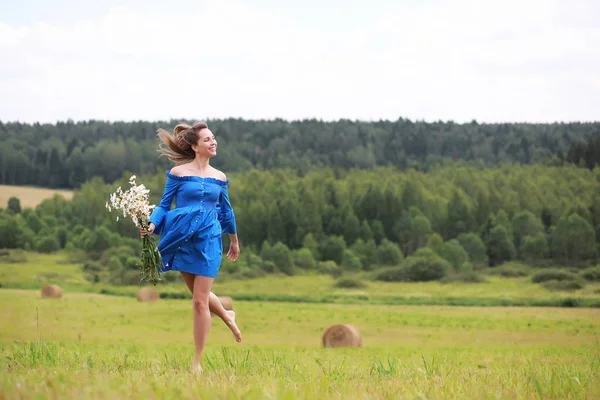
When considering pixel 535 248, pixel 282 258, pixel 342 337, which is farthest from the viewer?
pixel 282 258

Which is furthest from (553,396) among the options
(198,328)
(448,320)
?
(448,320)

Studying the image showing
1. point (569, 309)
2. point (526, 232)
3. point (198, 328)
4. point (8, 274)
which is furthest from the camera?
point (526, 232)

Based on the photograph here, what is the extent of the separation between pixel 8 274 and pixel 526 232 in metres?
51.6

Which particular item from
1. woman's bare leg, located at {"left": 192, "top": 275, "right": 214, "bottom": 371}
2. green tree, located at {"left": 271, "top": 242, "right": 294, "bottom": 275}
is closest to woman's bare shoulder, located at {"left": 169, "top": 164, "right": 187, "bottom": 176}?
woman's bare leg, located at {"left": 192, "top": 275, "right": 214, "bottom": 371}

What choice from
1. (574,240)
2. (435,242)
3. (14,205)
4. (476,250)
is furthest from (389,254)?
(14,205)

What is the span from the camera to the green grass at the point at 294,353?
5078 millimetres

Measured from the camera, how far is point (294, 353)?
1692 cm

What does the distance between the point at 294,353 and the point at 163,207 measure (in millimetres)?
9307

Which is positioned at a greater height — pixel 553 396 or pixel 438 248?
pixel 553 396

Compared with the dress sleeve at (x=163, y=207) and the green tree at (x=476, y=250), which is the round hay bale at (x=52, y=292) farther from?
the green tree at (x=476, y=250)

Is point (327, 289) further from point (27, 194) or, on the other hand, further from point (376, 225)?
point (27, 194)

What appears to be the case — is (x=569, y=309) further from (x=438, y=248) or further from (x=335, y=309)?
(x=438, y=248)

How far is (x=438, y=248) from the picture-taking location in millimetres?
88375

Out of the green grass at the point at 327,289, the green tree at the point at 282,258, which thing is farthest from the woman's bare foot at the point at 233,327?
the green tree at the point at 282,258
